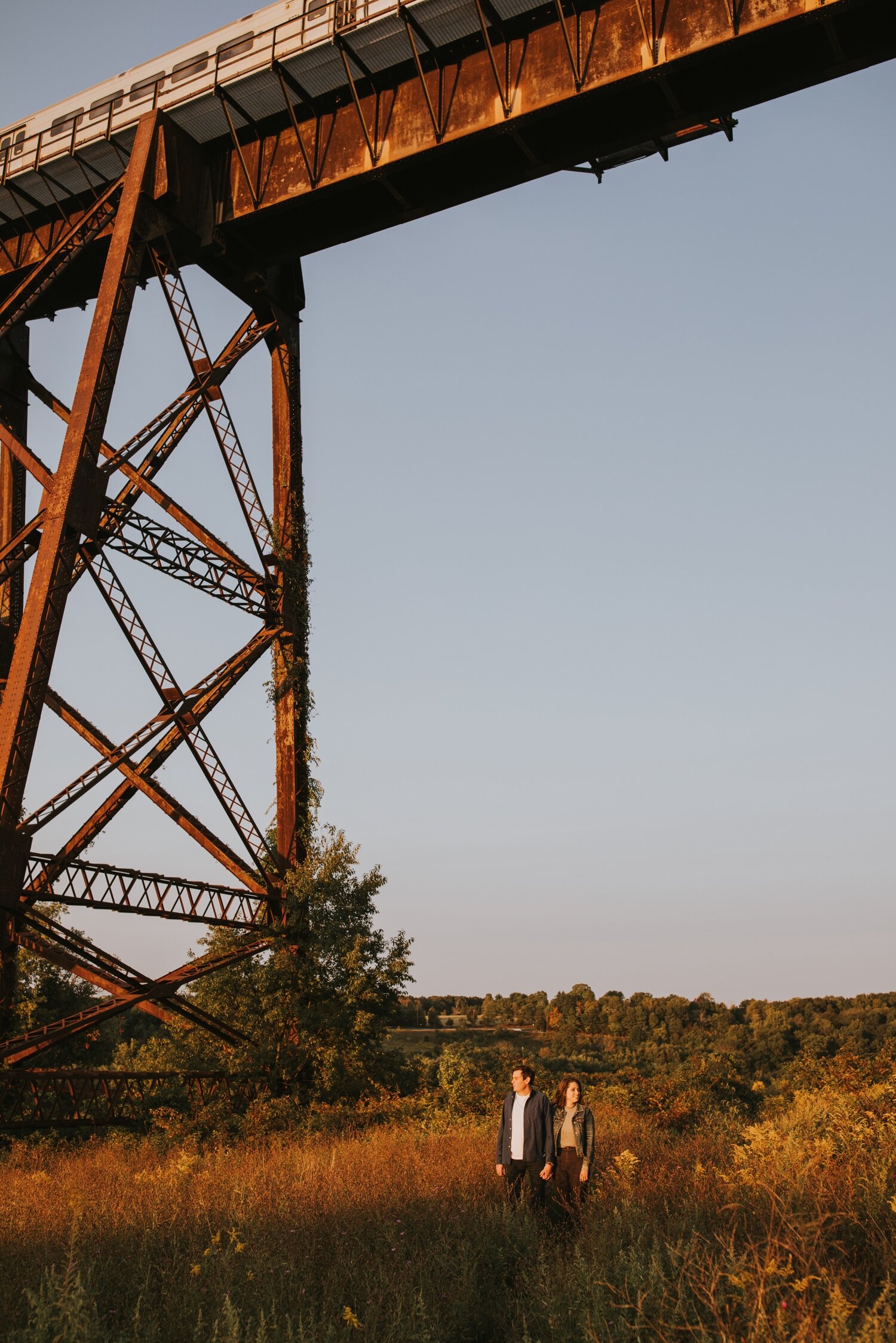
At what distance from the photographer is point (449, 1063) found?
1722 centimetres

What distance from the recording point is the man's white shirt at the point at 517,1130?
816 cm

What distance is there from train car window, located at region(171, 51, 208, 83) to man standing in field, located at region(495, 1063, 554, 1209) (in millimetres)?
13104

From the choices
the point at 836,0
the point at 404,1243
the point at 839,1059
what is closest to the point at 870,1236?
the point at 404,1243

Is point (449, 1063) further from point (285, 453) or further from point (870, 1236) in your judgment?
point (870, 1236)

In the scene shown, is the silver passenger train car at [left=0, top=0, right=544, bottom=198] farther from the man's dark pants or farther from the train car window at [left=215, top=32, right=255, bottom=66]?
the man's dark pants

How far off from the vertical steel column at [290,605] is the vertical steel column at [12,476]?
12.4 ft

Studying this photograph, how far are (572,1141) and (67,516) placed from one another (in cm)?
858

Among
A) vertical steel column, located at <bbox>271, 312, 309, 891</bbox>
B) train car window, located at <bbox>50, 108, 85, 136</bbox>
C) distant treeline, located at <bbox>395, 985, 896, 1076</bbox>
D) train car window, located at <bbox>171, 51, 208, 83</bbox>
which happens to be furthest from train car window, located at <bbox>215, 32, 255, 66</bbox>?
distant treeline, located at <bbox>395, 985, 896, 1076</bbox>

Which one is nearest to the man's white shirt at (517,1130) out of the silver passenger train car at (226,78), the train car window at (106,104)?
the silver passenger train car at (226,78)

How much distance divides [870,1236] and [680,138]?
12.1 meters

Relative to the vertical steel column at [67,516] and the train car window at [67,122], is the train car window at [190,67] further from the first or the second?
the train car window at [67,122]

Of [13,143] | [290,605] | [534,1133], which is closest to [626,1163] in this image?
[534,1133]

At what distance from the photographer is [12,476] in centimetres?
1645

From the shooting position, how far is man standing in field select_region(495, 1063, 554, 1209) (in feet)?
26.4
